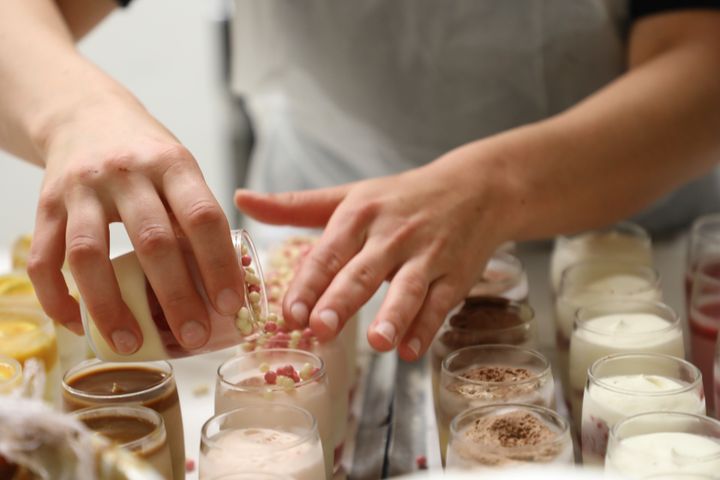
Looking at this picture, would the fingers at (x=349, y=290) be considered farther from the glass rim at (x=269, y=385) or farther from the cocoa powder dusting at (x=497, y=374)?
the cocoa powder dusting at (x=497, y=374)

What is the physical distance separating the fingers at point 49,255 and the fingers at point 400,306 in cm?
38

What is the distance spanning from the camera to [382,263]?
1279 millimetres

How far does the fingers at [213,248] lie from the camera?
1.07 meters

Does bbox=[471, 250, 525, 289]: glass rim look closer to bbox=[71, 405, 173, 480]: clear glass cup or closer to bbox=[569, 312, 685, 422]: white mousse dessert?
bbox=[569, 312, 685, 422]: white mousse dessert

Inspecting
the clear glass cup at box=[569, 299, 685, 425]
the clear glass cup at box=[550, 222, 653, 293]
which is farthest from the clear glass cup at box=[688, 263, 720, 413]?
the clear glass cup at box=[550, 222, 653, 293]

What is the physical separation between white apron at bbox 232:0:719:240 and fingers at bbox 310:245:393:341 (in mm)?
726

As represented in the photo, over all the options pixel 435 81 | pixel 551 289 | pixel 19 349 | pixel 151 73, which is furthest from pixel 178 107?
pixel 19 349

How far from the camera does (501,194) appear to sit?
1.44 metres

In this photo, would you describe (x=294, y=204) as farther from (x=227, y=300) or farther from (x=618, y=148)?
(x=618, y=148)

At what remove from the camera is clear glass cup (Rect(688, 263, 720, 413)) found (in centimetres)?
147

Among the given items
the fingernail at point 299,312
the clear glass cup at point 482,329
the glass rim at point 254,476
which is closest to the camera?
the glass rim at point 254,476

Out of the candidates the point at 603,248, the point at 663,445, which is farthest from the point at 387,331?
the point at 603,248

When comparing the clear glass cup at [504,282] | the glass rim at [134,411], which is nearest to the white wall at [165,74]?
the clear glass cup at [504,282]

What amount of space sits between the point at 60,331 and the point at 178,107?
2628 mm
